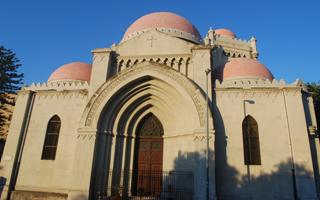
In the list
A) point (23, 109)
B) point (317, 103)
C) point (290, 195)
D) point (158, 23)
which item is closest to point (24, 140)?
point (23, 109)

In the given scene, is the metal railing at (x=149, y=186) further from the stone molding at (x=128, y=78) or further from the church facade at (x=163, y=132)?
the stone molding at (x=128, y=78)

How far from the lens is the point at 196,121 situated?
514 inches

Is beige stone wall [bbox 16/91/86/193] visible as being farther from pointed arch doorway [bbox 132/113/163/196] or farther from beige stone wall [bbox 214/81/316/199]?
beige stone wall [bbox 214/81/316/199]

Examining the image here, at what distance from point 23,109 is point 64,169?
549 cm

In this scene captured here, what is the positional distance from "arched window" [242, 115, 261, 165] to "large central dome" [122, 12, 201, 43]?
8.41 metres

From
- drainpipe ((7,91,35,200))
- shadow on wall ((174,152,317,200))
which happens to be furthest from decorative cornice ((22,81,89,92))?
shadow on wall ((174,152,317,200))

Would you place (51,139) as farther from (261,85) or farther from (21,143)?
(261,85)

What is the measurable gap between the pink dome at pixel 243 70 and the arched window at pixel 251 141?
362 centimetres

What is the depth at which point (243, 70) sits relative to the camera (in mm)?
16125

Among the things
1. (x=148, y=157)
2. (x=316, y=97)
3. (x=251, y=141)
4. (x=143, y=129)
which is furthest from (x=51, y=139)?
(x=316, y=97)

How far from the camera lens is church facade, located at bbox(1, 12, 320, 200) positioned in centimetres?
1260

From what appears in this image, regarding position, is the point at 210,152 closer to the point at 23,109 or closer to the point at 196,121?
the point at 196,121

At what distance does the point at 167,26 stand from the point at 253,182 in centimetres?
1328

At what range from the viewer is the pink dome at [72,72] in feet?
59.5
